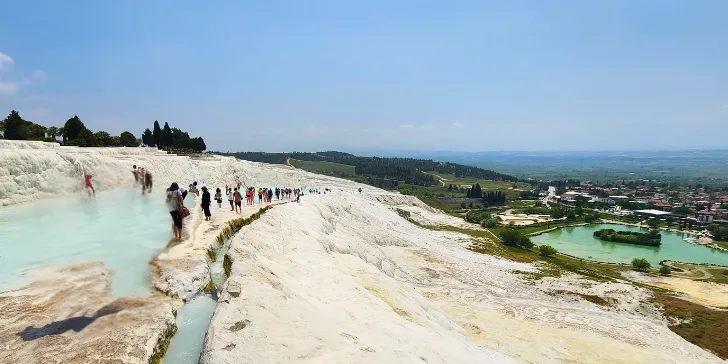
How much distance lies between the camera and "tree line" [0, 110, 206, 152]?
48750 millimetres

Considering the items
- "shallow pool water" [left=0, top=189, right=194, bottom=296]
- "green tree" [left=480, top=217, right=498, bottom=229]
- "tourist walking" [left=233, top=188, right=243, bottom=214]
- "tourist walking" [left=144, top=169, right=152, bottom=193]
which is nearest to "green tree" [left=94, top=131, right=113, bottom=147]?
"tourist walking" [left=144, top=169, right=152, bottom=193]

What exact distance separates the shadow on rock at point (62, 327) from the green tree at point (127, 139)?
68.6m

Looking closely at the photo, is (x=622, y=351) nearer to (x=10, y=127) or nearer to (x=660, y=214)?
(x=10, y=127)

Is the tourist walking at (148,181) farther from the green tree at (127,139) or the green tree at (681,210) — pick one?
the green tree at (681,210)

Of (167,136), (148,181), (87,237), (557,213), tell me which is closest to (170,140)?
(167,136)

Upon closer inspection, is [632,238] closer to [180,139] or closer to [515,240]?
[515,240]

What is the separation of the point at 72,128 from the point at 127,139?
1096 cm

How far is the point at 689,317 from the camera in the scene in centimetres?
3206

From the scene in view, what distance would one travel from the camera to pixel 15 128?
48406 mm

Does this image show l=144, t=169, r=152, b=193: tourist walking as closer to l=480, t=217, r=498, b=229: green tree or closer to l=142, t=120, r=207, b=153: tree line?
l=142, t=120, r=207, b=153: tree line

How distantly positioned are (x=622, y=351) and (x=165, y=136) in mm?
76974

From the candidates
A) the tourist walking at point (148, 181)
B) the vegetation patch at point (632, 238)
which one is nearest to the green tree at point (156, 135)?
the tourist walking at point (148, 181)

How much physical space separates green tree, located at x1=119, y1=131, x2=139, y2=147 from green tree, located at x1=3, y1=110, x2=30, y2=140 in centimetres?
1619

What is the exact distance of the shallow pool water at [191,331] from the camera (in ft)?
24.0
